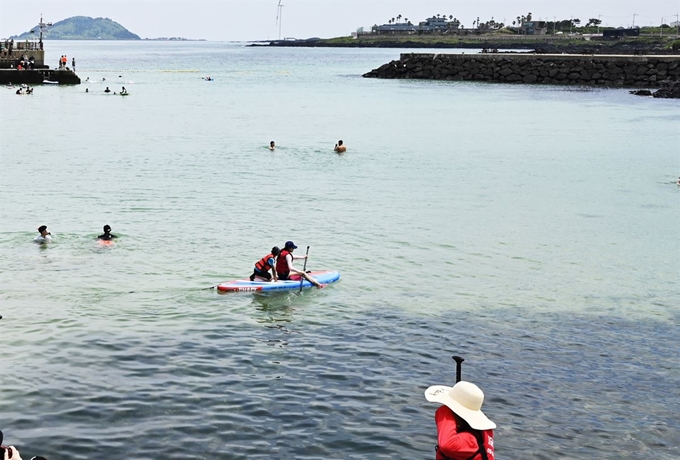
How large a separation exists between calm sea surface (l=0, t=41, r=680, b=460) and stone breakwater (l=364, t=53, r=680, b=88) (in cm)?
6685

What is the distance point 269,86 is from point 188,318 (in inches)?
4275

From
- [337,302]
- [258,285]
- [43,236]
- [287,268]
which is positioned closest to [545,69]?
[43,236]

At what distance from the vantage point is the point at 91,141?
2281 inches

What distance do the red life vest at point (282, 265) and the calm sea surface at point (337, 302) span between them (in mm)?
844

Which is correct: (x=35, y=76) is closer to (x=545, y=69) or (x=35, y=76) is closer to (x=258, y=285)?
(x=545, y=69)

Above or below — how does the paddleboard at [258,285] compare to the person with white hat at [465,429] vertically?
below

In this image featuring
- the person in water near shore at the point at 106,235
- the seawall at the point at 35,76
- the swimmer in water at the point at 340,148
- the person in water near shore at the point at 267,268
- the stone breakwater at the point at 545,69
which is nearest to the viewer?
the person in water near shore at the point at 267,268

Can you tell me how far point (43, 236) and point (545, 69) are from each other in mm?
106759

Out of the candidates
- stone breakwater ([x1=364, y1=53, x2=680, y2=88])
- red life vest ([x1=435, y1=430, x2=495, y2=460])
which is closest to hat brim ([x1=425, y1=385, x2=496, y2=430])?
red life vest ([x1=435, y1=430, x2=495, y2=460])

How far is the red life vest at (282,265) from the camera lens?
23.1 meters

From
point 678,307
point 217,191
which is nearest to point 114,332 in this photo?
point 678,307

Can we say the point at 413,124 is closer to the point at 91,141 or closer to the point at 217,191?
the point at 91,141

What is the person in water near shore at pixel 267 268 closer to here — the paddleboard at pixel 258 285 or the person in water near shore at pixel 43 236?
the paddleboard at pixel 258 285

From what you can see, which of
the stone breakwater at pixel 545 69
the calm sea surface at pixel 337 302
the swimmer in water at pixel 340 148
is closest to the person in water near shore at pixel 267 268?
the calm sea surface at pixel 337 302
